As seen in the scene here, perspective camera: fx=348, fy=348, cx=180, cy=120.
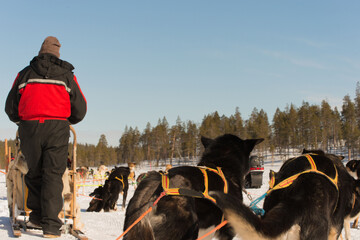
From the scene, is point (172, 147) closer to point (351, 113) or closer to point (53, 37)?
point (351, 113)

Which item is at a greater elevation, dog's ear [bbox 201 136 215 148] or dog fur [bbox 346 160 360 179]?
dog's ear [bbox 201 136 215 148]

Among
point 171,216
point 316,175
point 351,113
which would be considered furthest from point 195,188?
point 351,113

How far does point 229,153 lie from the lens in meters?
3.88

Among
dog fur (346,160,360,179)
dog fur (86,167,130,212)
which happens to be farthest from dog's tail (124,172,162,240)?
dog fur (346,160,360,179)

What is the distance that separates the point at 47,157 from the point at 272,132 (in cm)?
8389

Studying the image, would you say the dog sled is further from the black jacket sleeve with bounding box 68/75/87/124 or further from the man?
the black jacket sleeve with bounding box 68/75/87/124

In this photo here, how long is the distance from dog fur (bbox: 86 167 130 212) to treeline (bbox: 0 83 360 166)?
58.3 m

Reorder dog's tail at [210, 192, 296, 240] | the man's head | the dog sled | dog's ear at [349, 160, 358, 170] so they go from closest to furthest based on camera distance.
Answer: dog's tail at [210, 192, 296, 240], the man's head, the dog sled, dog's ear at [349, 160, 358, 170]

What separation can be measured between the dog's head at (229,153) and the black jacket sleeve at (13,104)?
1949 mm

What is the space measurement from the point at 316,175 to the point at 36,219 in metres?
2.70

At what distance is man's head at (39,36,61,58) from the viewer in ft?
11.7

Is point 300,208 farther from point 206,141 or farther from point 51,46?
point 51,46

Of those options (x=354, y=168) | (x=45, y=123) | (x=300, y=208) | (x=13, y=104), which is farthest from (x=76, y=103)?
(x=354, y=168)

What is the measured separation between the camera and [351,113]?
237ft
